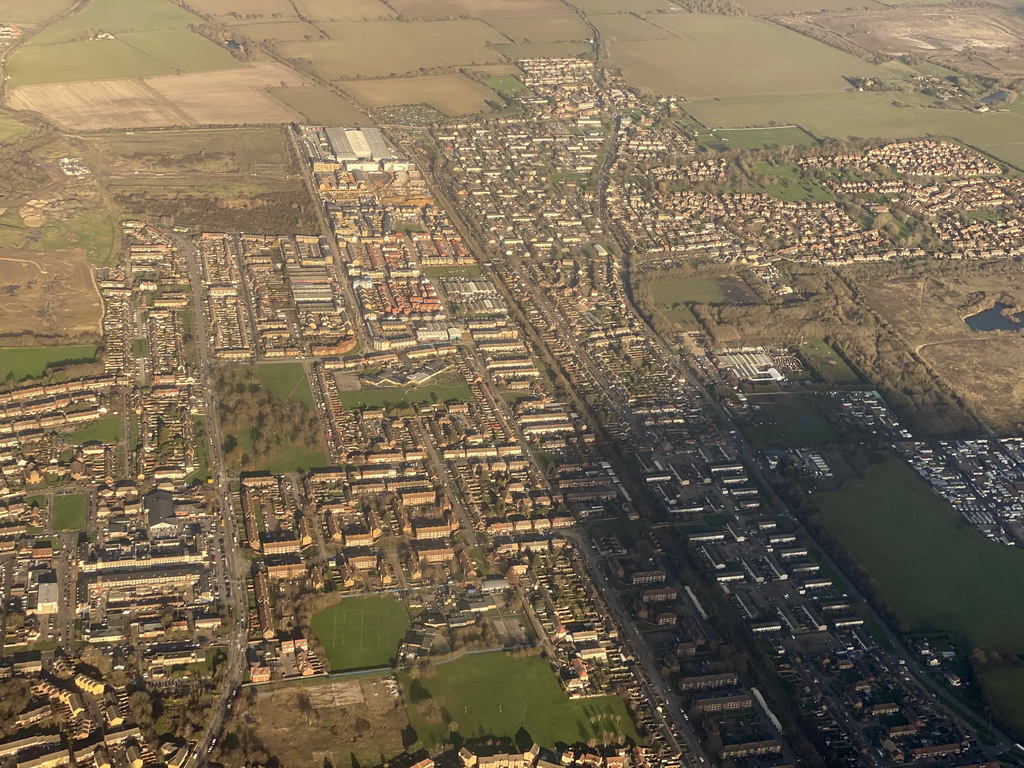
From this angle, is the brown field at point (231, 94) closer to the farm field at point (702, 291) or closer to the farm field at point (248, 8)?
the farm field at point (248, 8)

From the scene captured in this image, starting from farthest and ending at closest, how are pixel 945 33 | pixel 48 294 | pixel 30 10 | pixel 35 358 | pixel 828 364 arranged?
pixel 945 33, pixel 30 10, pixel 828 364, pixel 48 294, pixel 35 358

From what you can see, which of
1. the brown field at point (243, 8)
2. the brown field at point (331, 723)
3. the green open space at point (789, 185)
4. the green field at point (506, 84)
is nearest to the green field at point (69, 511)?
the brown field at point (331, 723)

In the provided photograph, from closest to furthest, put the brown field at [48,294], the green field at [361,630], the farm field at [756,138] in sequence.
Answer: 1. the green field at [361,630]
2. the brown field at [48,294]
3. the farm field at [756,138]

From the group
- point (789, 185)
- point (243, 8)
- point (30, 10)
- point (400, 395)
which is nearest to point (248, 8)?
point (243, 8)

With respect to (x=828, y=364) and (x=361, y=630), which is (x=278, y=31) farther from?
(x=361, y=630)

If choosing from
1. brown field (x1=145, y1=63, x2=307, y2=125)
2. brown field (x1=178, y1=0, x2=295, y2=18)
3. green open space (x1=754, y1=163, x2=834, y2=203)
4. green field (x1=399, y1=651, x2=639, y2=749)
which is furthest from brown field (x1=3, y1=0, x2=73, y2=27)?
green field (x1=399, y1=651, x2=639, y2=749)

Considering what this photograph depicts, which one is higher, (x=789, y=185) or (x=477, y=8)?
(x=477, y=8)
